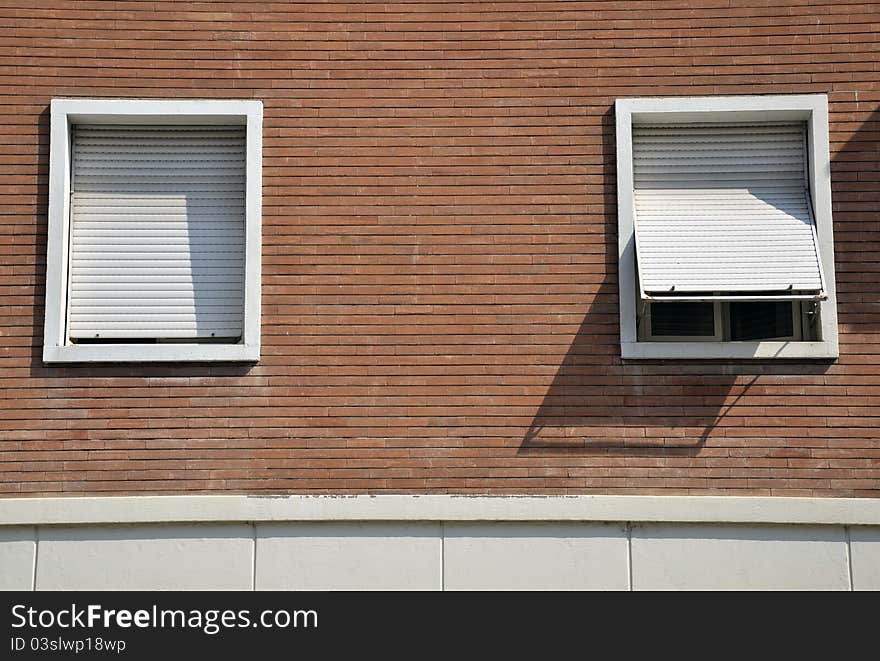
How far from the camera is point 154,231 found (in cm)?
855

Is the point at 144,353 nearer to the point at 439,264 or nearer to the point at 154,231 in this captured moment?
the point at 154,231

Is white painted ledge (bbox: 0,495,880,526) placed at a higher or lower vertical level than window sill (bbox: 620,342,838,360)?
lower

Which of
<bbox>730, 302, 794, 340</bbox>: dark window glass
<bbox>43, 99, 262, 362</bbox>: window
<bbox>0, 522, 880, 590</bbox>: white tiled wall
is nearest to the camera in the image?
<bbox>0, 522, 880, 590</bbox>: white tiled wall

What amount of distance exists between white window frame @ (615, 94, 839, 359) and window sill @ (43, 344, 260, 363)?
2.70 m

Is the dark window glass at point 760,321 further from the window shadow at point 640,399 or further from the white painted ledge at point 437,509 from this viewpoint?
the white painted ledge at point 437,509

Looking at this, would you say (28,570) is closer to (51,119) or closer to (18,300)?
(18,300)

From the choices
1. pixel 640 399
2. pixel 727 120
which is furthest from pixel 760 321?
pixel 727 120

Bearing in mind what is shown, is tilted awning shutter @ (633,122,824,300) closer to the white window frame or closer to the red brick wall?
the white window frame

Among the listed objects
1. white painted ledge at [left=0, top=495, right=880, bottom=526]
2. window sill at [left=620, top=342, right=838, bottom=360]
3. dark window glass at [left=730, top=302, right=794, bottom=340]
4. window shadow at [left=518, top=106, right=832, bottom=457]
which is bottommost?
white painted ledge at [left=0, top=495, right=880, bottom=526]

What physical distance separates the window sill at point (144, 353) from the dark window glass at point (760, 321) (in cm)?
348

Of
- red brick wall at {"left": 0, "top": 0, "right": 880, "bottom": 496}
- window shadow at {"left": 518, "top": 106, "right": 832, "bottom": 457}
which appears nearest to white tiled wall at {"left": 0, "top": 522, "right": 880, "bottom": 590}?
red brick wall at {"left": 0, "top": 0, "right": 880, "bottom": 496}

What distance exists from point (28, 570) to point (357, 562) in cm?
222

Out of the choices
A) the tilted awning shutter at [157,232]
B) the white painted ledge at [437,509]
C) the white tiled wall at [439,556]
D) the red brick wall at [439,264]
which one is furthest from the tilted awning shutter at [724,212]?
the tilted awning shutter at [157,232]

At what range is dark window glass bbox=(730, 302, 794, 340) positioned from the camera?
336 inches
